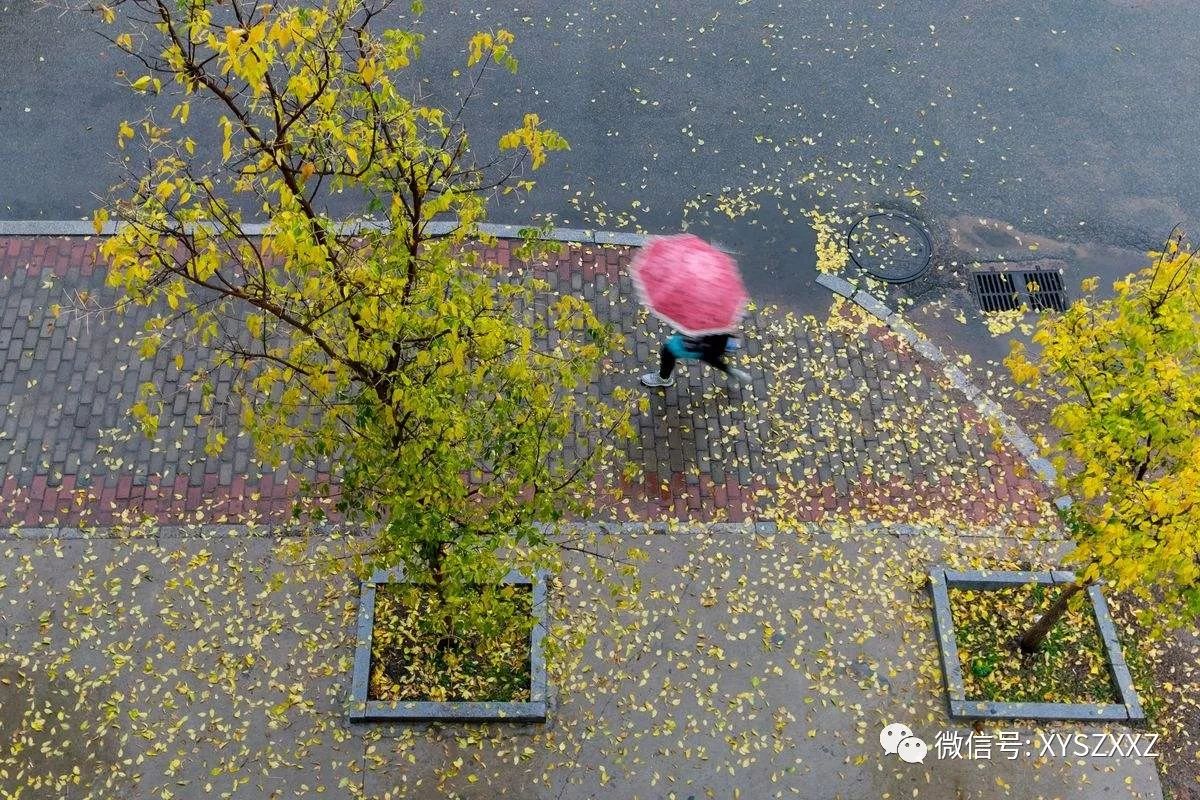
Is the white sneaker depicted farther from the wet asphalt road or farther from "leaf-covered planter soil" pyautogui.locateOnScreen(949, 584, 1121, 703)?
"leaf-covered planter soil" pyautogui.locateOnScreen(949, 584, 1121, 703)

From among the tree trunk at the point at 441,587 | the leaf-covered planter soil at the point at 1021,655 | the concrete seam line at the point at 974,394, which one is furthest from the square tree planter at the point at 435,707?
the concrete seam line at the point at 974,394

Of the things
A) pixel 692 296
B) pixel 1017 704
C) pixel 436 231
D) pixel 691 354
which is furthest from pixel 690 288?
pixel 1017 704

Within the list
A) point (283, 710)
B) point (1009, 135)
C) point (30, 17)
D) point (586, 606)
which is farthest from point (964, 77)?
point (30, 17)

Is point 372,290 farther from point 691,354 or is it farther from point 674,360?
point 674,360

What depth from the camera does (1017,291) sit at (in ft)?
39.8

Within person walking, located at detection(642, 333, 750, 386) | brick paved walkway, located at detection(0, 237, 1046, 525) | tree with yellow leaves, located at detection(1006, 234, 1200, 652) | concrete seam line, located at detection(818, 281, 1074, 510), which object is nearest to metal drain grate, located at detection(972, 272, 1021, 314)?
concrete seam line, located at detection(818, 281, 1074, 510)

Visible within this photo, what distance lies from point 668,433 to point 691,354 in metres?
1.02

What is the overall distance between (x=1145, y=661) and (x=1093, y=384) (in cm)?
365

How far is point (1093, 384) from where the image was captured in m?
7.48

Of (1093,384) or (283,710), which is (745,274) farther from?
(283,710)

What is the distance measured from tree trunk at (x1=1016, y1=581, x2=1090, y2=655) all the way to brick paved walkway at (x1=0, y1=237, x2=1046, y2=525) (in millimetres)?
1507

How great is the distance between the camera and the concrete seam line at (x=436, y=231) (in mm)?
11641

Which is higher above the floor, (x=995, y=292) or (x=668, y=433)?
(x=995, y=292)

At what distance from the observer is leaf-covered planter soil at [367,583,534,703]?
29.3 feet
